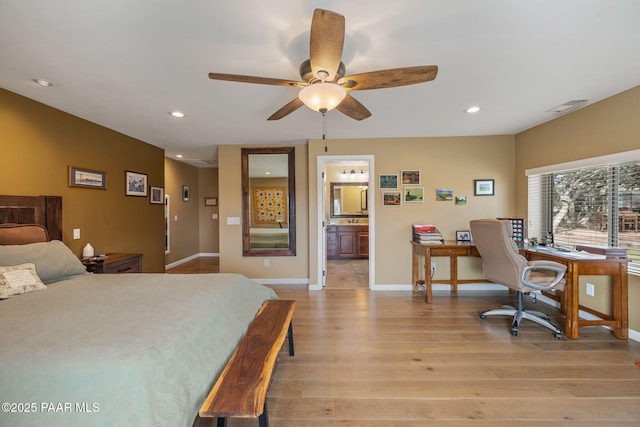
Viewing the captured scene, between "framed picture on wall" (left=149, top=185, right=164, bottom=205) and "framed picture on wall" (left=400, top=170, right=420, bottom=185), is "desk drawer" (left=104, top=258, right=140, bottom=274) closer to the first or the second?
"framed picture on wall" (left=149, top=185, right=164, bottom=205)

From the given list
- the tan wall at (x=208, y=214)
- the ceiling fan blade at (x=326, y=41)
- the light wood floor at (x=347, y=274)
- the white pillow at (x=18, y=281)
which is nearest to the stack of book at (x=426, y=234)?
the light wood floor at (x=347, y=274)

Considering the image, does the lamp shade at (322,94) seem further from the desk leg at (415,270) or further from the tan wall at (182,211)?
the tan wall at (182,211)

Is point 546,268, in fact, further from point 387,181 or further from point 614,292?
point 387,181

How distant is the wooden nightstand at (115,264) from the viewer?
2.74 meters

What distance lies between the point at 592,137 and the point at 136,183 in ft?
19.2

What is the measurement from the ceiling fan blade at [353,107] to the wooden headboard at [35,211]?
303cm

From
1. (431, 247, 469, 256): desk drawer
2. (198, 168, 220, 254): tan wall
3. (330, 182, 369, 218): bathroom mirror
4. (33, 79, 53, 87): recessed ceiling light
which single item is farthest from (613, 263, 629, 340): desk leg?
(198, 168, 220, 254): tan wall

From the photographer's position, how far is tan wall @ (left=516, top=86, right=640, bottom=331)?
7.88 ft

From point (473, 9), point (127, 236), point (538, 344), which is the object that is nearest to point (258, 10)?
point (473, 9)

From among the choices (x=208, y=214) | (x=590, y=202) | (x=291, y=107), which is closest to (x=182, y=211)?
(x=208, y=214)

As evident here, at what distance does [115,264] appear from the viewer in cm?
289

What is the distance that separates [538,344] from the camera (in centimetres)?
236

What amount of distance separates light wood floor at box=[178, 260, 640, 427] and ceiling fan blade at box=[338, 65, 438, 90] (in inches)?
81.5

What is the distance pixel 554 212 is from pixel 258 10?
4.00m
